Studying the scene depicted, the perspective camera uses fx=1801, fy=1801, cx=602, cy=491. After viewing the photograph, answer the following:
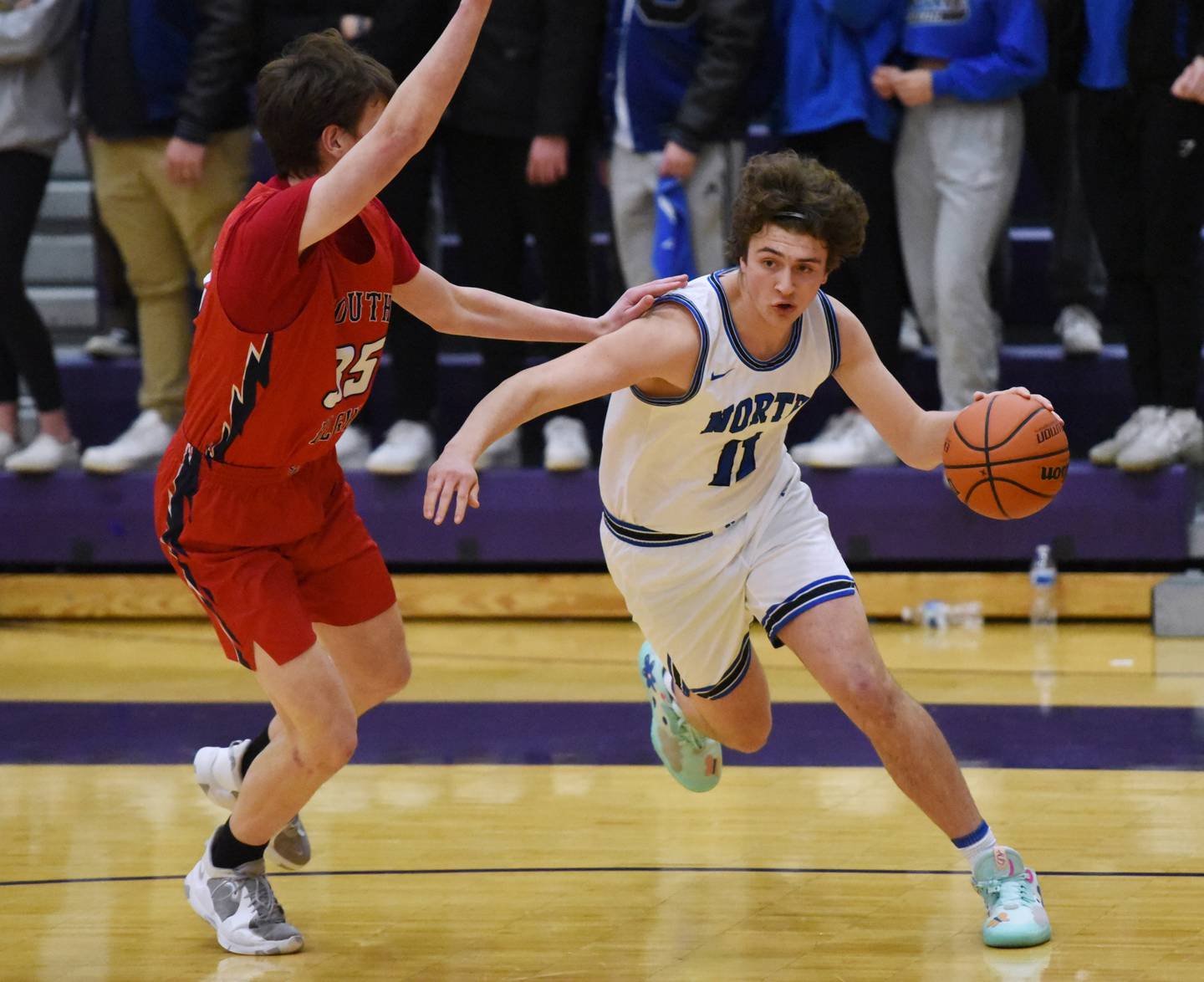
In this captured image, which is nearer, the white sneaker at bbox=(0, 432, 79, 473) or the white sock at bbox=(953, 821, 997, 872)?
the white sock at bbox=(953, 821, 997, 872)

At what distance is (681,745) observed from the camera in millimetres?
4680

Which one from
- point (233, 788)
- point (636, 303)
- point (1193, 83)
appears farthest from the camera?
point (1193, 83)

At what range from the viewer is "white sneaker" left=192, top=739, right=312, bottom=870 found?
423cm

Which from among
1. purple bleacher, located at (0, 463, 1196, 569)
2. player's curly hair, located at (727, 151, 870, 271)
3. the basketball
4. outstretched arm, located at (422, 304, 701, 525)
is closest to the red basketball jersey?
outstretched arm, located at (422, 304, 701, 525)

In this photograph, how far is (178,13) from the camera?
7.55 meters

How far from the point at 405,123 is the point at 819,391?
15.1 ft

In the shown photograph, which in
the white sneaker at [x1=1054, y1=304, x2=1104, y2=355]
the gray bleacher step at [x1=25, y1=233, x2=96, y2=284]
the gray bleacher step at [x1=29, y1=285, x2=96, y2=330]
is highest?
the white sneaker at [x1=1054, y1=304, x2=1104, y2=355]

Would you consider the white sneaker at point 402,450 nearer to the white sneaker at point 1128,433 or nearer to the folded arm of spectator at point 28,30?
the folded arm of spectator at point 28,30

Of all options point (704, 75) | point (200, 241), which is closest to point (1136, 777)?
point (704, 75)

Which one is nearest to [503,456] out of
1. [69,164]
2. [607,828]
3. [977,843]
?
[607,828]

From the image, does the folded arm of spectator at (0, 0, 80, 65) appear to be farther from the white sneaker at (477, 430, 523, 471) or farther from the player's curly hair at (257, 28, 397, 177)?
the player's curly hair at (257, 28, 397, 177)

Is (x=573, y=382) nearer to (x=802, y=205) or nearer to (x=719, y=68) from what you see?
(x=802, y=205)

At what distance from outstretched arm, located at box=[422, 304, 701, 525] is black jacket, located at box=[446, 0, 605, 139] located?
134 inches

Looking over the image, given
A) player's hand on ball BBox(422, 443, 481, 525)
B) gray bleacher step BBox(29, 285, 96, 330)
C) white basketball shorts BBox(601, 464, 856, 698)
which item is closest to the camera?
player's hand on ball BBox(422, 443, 481, 525)
